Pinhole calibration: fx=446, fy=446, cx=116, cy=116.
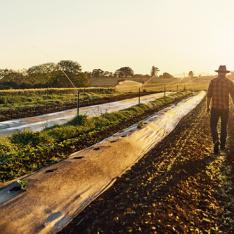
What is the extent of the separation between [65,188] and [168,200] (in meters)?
1.80

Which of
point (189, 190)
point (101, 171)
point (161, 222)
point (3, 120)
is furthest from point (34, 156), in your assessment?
point (3, 120)

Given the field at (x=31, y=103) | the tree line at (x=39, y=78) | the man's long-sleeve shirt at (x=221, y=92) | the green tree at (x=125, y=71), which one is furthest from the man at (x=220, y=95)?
the green tree at (x=125, y=71)

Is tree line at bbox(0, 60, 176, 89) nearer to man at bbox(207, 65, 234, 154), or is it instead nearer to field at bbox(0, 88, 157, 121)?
field at bbox(0, 88, 157, 121)

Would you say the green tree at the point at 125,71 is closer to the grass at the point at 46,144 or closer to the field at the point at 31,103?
the field at the point at 31,103

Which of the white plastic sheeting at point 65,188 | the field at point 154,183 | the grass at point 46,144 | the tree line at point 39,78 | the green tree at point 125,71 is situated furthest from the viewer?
the green tree at point 125,71

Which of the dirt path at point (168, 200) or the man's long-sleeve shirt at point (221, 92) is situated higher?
the man's long-sleeve shirt at point (221, 92)

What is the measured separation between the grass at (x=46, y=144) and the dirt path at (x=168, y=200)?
1.98 metres

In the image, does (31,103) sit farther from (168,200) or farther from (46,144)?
(168,200)

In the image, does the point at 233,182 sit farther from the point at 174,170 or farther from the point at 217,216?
the point at 217,216

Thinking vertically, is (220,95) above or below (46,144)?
above

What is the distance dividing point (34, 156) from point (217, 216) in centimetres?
501

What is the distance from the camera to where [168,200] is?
741cm

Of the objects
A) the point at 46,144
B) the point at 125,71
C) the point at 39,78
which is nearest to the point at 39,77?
the point at 39,78

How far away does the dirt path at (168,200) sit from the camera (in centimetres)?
626
